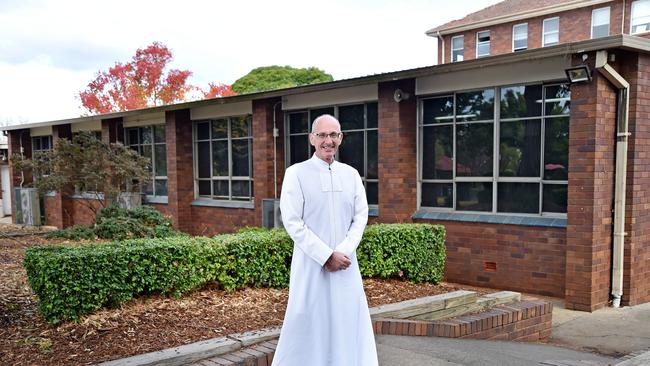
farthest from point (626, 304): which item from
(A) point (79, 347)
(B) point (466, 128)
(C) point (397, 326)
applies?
(A) point (79, 347)

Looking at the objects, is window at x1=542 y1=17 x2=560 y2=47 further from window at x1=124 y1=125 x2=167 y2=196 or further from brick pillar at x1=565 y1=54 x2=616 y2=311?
brick pillar at x1=565 y1=54 x2=616 y2=311

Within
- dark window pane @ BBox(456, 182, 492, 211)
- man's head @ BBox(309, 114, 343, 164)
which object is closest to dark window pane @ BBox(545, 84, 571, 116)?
dark window pane @ BBox(456, 182, 492, 211)

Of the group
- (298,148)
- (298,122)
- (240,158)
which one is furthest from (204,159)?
(298,122)

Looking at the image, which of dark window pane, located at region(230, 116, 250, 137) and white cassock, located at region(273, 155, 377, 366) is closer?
white cassock, located at region(273, 155, 377, 366)

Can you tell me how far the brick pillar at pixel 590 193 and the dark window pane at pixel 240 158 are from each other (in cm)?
823

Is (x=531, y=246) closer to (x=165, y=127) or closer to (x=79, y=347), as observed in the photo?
(x=79, y=347)

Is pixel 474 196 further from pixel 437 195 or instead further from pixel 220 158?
pixel 220 158

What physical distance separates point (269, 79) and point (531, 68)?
2933 centimetres

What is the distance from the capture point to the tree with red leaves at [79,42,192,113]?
97.0 feet

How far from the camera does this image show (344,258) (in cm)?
375

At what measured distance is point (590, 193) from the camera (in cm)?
783

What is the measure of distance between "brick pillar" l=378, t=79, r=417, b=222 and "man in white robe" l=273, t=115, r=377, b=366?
6.51 metres

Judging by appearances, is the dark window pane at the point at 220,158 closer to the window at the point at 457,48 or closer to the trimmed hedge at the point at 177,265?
the trimmed hedge at the point at 177,265

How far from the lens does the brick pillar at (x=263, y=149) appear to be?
1302 centimetres
